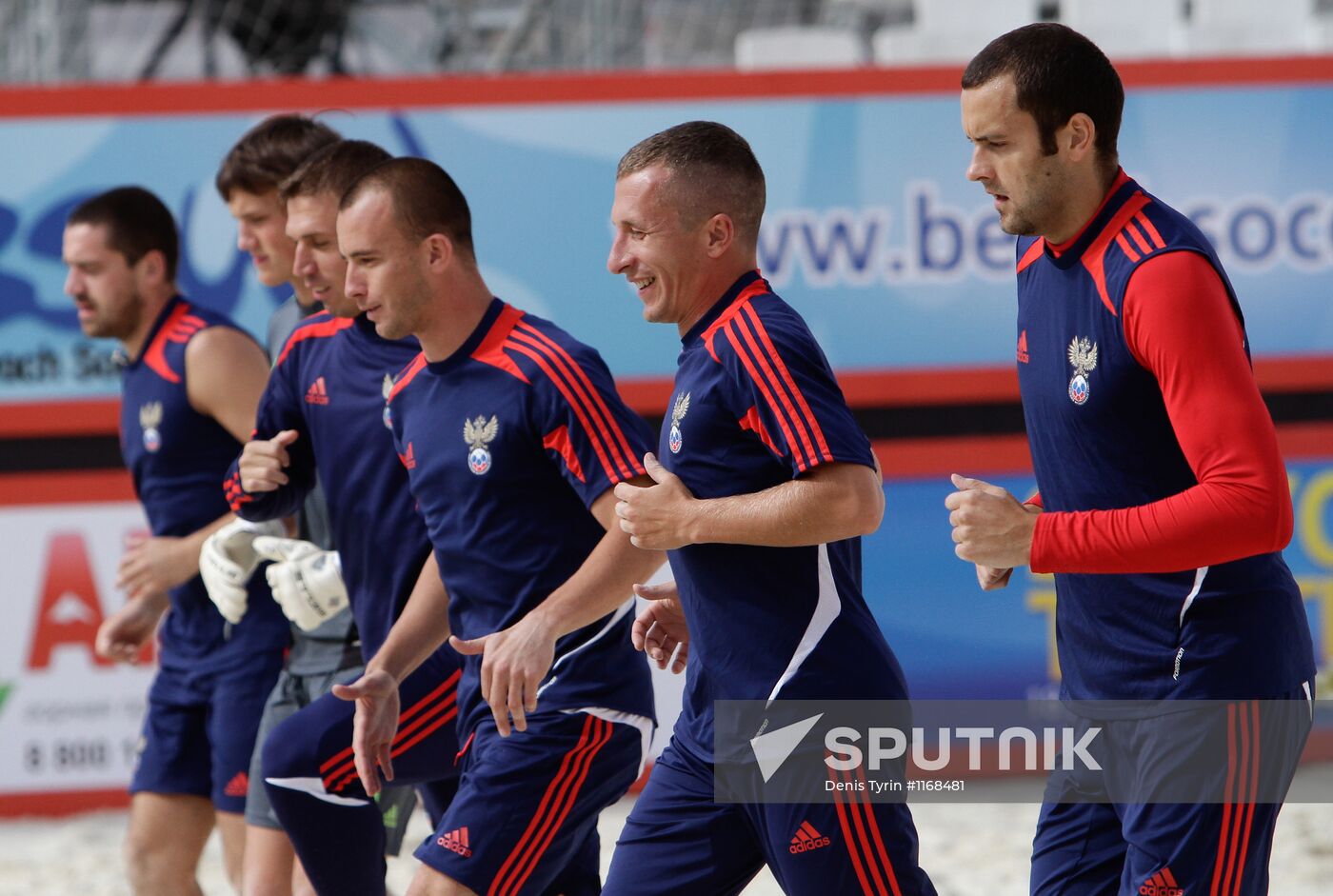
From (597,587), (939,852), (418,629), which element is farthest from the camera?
(939,852)

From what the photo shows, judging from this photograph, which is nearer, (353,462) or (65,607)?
(353,462)

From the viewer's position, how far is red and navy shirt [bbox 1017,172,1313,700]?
235cm

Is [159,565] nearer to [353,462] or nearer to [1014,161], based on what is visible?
[353,462]

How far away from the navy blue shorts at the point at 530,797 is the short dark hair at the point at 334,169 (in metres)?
1.32

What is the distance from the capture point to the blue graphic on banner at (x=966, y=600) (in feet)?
20.8

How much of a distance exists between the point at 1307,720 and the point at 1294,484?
3998 mm

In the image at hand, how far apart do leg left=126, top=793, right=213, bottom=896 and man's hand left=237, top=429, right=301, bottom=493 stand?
3.59ft

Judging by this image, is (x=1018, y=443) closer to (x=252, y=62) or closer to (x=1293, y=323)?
(x=1293, y=323)

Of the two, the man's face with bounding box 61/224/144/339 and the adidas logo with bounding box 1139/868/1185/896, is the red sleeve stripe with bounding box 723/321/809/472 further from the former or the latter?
the man's face with bounding box 61/224/144/339

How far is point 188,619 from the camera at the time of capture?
14.4 feet

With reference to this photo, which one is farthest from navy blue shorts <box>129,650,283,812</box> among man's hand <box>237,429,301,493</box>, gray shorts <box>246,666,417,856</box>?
man's hand <box>237,429,301,493</box>

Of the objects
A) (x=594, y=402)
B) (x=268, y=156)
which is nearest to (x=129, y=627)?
(x=268, y=156)

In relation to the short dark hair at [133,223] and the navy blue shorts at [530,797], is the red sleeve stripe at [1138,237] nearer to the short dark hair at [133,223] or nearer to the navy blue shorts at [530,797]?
the navy blue shorts at [530,797]

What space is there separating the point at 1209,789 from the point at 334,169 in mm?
2315
